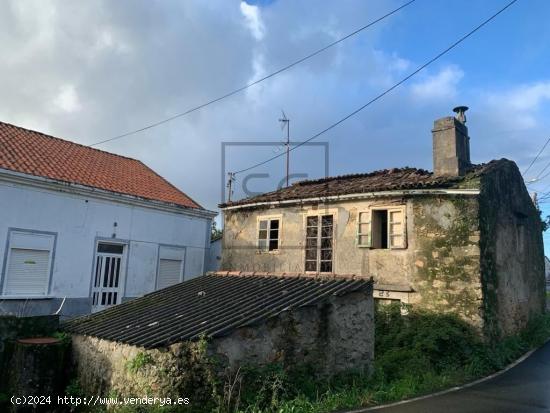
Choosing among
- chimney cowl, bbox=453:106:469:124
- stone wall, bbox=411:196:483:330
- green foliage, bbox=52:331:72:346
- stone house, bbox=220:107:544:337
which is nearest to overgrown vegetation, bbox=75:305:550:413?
stone wall, bbox=411:196:483:330

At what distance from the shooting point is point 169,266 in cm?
1605

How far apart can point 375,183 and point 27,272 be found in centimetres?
1081

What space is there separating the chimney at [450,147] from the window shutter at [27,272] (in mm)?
12078

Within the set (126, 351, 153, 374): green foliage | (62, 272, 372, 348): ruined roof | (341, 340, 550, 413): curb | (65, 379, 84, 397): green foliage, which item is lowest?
(65, 379, 84, 397): green foliage

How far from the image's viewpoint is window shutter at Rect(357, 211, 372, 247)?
39.4ft

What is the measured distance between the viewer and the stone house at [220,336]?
594 cm

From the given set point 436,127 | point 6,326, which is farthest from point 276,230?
point 6,326

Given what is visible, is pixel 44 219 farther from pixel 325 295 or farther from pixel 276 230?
pixel 325 295

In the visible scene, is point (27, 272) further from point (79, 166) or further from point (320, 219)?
point (320, 219)

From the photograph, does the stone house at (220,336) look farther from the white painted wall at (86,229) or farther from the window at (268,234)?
the window at (268,234)

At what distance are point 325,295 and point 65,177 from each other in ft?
32.5

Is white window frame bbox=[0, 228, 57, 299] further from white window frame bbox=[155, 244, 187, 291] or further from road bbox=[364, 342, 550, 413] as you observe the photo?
road bbox=[364, 342, 550, 413]

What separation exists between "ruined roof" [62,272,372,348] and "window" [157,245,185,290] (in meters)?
5.02

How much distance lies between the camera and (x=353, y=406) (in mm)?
6242
